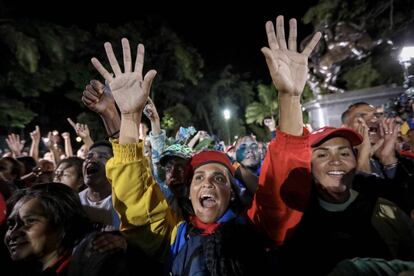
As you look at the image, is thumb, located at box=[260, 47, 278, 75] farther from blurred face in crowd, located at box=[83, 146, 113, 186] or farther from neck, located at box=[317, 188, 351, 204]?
blurred face in crowd, located at box=[83, 146, 113, 186]

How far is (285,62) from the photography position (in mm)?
2418

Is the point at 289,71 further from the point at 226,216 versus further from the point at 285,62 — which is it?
the point at 226,216

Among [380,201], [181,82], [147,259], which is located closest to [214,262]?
[147,259]

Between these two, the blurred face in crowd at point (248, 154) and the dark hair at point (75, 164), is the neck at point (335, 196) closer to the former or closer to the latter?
the blurred face in crowd at point (248, 154)

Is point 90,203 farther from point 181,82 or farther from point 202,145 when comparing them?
point 181,82

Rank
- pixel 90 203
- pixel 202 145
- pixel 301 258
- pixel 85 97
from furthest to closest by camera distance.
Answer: pixel 202 145, pixel 90 203, pixel 85 97, pixel 301 258

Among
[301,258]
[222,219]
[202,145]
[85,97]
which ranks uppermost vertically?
[85,97]

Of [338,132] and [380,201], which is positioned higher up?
[338,132]

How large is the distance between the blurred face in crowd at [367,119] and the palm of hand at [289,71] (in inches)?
78.5

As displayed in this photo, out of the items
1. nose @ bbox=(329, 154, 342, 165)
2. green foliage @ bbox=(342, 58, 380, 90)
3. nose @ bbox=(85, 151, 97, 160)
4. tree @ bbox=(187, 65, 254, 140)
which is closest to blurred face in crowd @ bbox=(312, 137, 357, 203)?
nose @ bbox=(329, 154, 342, 165)

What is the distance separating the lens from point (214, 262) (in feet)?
7.09

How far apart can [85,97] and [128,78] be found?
51 cm

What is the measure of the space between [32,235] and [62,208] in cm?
22

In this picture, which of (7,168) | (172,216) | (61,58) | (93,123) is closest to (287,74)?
(172,216)
